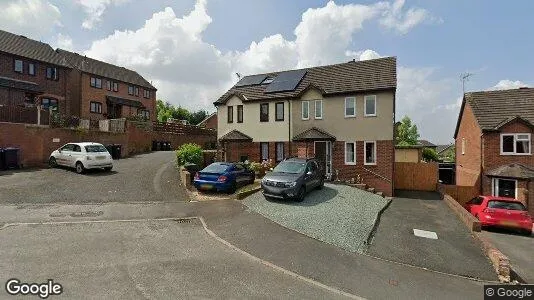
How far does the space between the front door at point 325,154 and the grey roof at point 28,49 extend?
2898 centimetres

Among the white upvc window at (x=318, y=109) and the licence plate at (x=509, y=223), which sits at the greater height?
the white upvc window at (x=318, y=109)

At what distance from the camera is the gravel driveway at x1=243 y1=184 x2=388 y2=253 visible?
367 inches

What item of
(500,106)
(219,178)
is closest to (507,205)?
(500,106)

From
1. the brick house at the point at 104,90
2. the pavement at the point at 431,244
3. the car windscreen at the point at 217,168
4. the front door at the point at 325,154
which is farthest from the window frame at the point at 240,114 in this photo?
the brick house at the point at 104,90

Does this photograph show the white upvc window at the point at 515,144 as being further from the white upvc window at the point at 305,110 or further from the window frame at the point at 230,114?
the window frame at the point at 230,114

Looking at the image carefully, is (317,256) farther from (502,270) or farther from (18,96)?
(18,96)

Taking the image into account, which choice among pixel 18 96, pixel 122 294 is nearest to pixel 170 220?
pixel 122 294

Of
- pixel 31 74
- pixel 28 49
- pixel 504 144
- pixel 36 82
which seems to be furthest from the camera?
pixel 28 49

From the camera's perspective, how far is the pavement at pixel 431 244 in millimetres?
8078

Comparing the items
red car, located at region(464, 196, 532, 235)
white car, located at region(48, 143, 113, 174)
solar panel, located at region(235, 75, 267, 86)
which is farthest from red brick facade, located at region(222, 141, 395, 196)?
white car, located at region(48, 143, 113, 174)

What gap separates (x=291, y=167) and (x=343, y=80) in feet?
31.9

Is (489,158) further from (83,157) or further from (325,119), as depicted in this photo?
(83,157)

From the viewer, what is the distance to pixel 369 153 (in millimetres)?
19531

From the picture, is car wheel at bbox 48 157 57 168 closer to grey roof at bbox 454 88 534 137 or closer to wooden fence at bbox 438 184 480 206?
wooden fence at bbox 438 184 480 206
